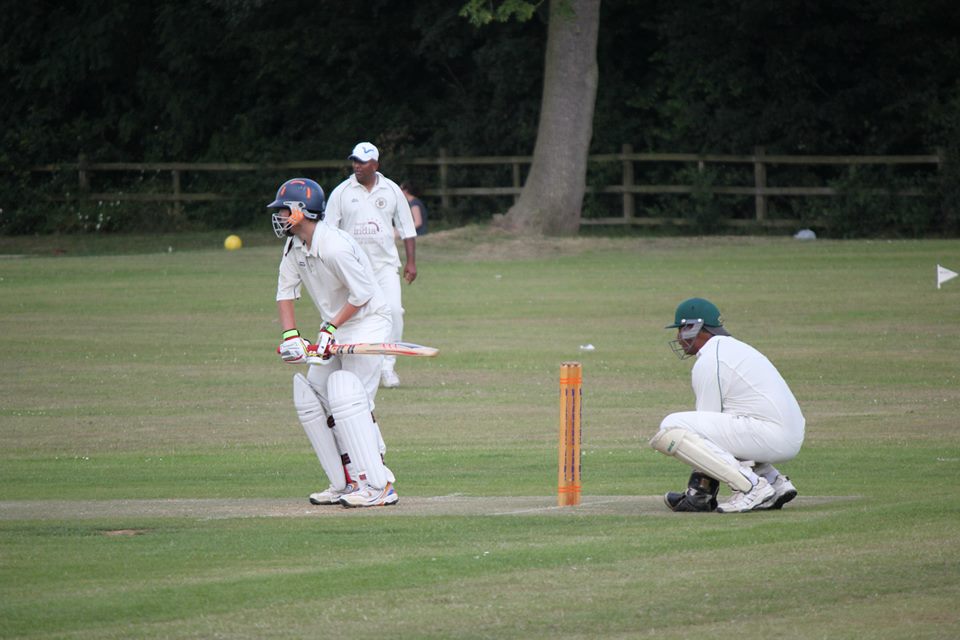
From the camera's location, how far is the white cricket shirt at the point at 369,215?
1522 cm

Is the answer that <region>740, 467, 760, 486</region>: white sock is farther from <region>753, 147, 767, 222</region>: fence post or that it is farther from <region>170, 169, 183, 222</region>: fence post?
<region>170, 169, 183, 222</region>: fence post

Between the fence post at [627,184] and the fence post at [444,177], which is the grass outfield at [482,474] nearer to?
the fence post at [627,184]

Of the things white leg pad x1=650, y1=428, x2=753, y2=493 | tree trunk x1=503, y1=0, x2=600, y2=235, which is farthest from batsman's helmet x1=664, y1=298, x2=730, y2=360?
tree trunk x1=503, y1=0, x2=600, y2=235

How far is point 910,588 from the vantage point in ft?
24.0

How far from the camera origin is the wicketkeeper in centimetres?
954

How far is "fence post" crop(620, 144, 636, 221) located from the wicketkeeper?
30465 mm

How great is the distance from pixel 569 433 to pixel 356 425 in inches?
54.4

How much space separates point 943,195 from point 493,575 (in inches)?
1165

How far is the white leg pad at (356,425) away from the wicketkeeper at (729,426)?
1.77m

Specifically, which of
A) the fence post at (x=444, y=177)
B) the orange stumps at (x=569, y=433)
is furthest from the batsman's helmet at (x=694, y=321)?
the fence post at (x=444, y=177)

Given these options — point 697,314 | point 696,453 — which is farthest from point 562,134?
point 696,453

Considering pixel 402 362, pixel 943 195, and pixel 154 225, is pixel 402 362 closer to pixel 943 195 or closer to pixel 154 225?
pixel 943 195

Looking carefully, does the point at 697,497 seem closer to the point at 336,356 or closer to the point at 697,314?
→ the point at 697,314

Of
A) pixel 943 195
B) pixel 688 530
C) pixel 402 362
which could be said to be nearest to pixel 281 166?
pixel 943 195
